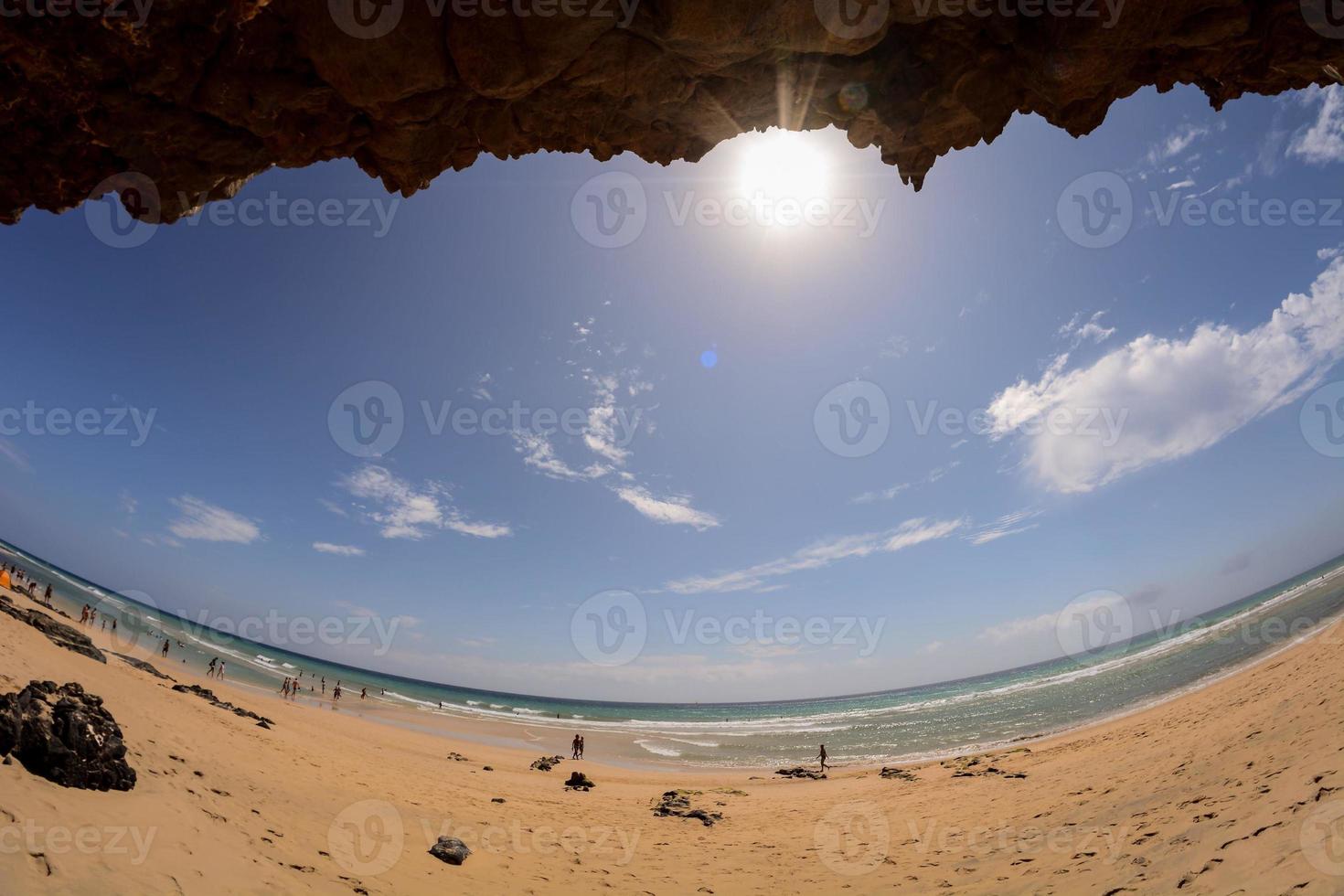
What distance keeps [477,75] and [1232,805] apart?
1604cm

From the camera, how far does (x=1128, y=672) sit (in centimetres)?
4247

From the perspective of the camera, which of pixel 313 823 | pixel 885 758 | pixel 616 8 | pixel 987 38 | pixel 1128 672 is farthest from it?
pixel 1128 672

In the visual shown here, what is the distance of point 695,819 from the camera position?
13.5 m

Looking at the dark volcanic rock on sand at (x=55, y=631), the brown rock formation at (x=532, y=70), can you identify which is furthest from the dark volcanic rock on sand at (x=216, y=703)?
the brown rock formation at (x=532, y=70)

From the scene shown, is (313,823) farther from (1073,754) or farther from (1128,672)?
(1128,672)

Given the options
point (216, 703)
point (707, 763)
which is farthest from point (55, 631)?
point (707, 763)

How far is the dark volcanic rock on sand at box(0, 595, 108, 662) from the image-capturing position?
52.0 feet

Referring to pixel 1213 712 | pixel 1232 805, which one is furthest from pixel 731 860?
pixel 1213 712

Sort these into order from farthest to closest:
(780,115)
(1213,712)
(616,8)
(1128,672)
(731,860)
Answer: (1128,672) → (1213,712) → (731,860) → (780,115) → (616,8)

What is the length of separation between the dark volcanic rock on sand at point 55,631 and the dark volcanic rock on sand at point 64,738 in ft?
47.4

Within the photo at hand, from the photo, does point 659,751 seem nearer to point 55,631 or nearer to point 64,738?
point 55,631

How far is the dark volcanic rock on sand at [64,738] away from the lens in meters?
6.25

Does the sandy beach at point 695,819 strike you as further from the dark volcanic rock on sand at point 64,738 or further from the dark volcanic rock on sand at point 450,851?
the dark volcanic rock on sand at point 64,738

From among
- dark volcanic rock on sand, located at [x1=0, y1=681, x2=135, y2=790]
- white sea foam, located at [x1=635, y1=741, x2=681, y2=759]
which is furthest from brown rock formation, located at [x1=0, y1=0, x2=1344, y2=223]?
white sea foam, located at [x1=635, y1=741, x2=681, y2=759]
